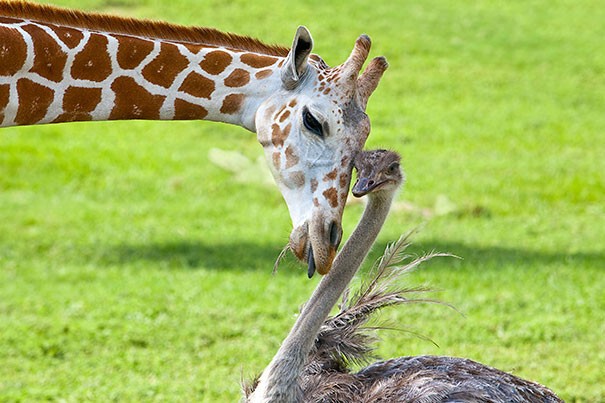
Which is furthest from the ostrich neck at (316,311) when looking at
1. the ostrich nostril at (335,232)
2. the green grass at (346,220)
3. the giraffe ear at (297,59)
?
the green grass at (346,220)

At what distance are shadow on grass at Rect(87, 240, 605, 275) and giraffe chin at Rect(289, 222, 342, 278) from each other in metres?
4.61

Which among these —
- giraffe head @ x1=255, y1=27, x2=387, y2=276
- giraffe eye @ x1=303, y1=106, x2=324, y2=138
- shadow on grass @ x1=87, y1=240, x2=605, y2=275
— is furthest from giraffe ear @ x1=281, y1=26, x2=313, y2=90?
shadow on grass @ x1=87, y1=240, x2=605, y2=275

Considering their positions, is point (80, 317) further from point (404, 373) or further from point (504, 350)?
point (404, 373)

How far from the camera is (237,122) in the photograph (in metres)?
4.66

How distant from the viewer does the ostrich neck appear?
4363mm

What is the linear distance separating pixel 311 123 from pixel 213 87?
601mm

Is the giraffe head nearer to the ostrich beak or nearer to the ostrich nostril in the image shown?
the ostrich nostril

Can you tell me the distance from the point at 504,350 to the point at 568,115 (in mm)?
7353

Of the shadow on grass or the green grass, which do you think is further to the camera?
the shadow on grass

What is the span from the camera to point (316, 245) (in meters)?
4.06

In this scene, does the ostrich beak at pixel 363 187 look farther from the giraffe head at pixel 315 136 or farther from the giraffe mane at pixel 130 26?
the giraffe mane at pixel 130 26

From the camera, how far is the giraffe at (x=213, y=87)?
4.20 m

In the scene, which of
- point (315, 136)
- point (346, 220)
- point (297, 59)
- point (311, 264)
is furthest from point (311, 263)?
point (346, 220)

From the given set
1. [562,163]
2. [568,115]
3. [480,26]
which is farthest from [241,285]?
[480,26]
